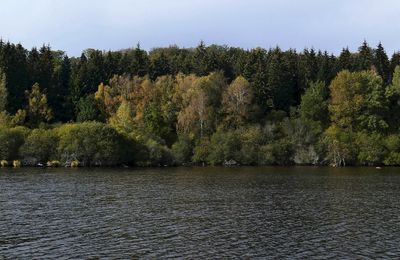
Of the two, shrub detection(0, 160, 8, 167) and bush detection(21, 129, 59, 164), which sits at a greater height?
bush detection(21, 129, 59, 164)

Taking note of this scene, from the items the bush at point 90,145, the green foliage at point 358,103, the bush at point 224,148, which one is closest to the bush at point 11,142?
the bush at point 90,145

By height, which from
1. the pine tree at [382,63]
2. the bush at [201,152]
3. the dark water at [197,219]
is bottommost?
the dark water at [197,219]

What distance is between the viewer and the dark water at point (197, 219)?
120 ft

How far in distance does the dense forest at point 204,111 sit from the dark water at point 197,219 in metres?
44.8

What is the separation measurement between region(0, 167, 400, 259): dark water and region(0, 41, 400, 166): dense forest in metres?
44.8

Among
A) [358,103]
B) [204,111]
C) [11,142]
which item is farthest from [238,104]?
[11,142]

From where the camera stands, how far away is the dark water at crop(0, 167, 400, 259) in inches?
1443

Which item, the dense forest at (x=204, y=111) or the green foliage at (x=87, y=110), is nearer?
the dense forest at (x=204, y=111)

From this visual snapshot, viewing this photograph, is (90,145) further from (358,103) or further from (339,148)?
(358,103)

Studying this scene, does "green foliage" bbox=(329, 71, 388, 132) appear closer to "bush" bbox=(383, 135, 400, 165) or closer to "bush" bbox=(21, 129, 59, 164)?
"bush" bbox=(383, 135, 400, 165)

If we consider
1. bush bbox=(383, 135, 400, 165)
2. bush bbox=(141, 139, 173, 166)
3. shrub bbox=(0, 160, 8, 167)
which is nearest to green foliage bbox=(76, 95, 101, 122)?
bush bbox=(141, 139, 173, 166)

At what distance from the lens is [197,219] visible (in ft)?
162

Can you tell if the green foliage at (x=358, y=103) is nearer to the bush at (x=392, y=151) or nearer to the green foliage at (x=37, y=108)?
the bush at (x=392, y=151)

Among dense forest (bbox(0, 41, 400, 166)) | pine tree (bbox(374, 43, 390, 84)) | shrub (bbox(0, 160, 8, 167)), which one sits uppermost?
pine tree (bbox(374, 43, 390, 84))
